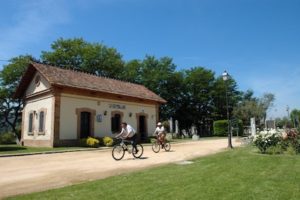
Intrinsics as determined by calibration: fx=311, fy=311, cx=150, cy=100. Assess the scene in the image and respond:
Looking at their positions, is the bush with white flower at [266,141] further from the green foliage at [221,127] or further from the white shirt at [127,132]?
the green foliage at [221,127]

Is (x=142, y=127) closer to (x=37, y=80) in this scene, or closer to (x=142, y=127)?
(x=142, y=127)

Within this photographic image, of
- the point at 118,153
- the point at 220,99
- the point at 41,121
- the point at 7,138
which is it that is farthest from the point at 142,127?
the point at 220,99

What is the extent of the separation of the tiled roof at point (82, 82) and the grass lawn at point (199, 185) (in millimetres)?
15539

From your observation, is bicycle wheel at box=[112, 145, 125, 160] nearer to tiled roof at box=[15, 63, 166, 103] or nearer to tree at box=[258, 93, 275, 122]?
tiled roof at box=[15, 63, 166, 103]

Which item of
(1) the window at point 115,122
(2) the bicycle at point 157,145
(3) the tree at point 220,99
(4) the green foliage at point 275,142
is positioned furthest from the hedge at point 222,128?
(4) the green foliage at point 275,142

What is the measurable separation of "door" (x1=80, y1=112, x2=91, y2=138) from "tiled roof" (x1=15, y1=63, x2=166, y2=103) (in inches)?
82.2

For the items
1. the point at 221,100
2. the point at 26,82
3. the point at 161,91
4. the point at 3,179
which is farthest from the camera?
the point at 221,100

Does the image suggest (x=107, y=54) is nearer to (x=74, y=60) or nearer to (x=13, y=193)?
(x=74, y=60)

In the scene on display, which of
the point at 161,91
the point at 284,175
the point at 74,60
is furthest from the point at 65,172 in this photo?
the point at 161,91

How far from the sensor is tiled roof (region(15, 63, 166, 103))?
23125 mm

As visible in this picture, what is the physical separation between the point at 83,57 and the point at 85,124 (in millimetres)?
19249

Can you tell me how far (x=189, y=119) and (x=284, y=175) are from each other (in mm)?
42520

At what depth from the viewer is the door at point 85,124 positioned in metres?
24.0

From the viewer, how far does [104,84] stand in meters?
27.4
